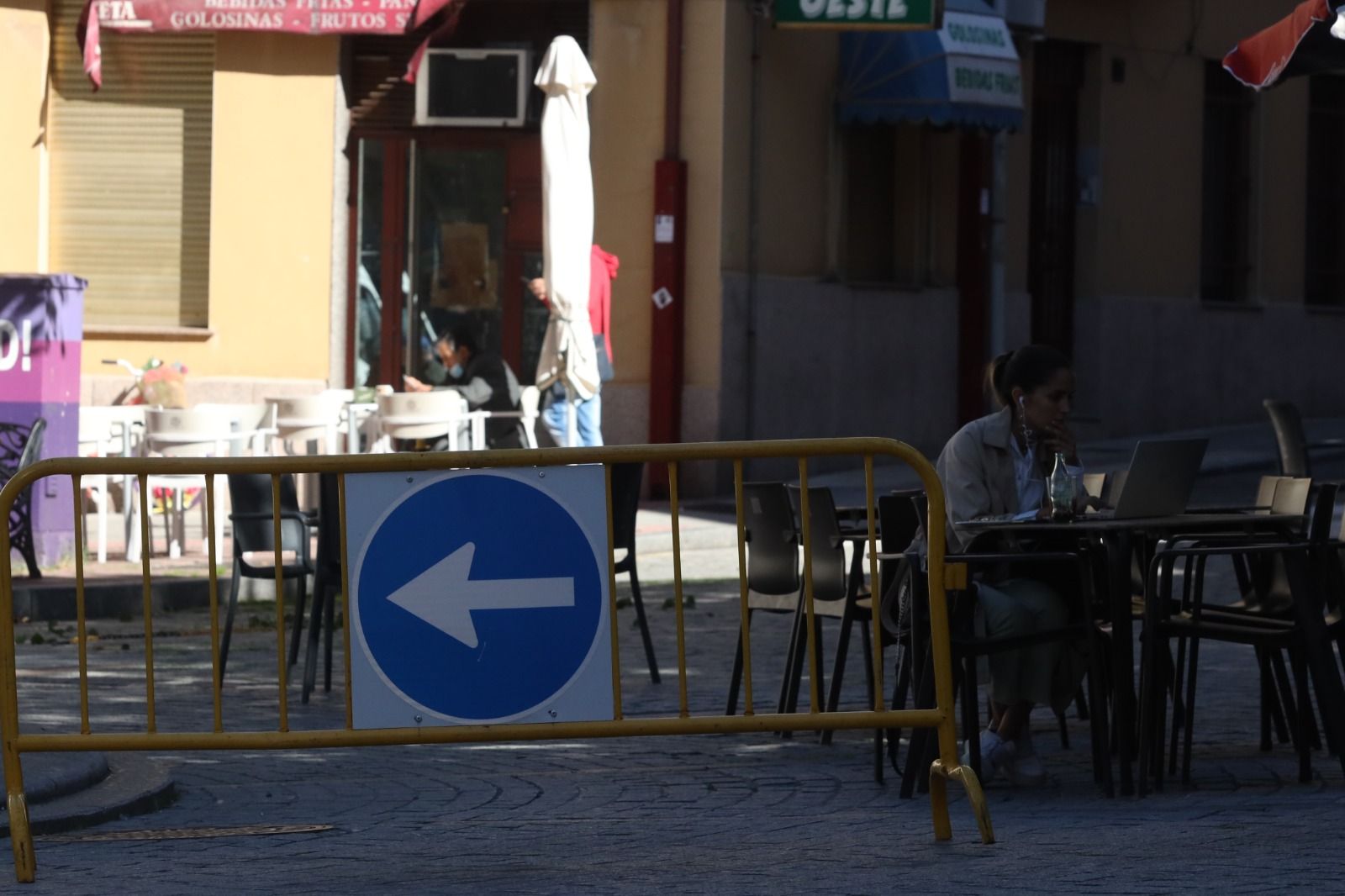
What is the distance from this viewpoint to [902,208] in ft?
67.4

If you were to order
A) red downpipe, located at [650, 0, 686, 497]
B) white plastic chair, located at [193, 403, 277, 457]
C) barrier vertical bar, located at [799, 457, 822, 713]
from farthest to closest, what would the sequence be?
red downpipe, located at [650, 0, 686, 497], white plastic chair, located at [193, 403, 277, 457], barrier vertical bar, located at [799, 457, 822, 713]

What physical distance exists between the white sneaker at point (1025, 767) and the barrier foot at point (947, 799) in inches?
37.7

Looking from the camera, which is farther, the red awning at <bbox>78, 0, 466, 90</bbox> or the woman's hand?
the red awning at <bbox>78, 0, 466, 90</bbox>

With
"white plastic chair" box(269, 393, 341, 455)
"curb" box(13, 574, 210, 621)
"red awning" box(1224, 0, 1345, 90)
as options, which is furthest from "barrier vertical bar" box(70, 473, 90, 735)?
"white plastic chair" box(269, 393, 341, 455)

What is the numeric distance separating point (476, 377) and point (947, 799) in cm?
1125

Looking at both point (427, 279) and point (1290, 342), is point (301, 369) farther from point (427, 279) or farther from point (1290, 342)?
point (1290, 342)

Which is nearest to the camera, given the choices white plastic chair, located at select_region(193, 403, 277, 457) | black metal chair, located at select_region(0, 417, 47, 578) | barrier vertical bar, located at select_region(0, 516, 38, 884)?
barrier vertical bar, located at select_region(0, 516, 38, 884)

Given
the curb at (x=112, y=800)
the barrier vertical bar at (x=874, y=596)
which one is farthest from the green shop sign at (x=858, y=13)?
the barrier vertical bar at (x=874, y=596)

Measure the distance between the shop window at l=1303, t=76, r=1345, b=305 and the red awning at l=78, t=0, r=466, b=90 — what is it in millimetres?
10346

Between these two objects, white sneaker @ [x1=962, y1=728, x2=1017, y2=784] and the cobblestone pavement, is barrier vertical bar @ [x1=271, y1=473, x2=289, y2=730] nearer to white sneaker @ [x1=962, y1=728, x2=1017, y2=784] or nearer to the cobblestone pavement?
the cobblestone pavement

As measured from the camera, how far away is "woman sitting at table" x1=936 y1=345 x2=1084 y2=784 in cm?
707

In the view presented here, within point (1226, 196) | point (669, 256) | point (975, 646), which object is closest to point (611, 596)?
point (975, 646)

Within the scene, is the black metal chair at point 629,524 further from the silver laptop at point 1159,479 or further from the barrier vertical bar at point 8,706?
the barrier vertical bar at point 8,706

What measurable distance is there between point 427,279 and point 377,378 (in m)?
0.92
